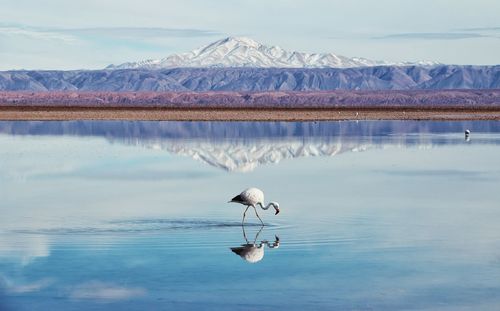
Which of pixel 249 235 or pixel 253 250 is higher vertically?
pixel 249 235

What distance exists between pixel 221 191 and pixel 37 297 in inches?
390

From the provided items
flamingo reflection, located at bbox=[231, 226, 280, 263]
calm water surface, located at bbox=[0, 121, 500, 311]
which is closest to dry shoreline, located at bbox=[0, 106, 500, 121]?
→ calm water surface, located at bbox=[0, 121, 500, 311]

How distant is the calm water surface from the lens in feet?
32.4

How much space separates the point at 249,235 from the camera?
13.9 metres

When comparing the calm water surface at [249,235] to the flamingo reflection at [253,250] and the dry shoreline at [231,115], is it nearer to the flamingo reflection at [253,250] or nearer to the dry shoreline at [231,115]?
the flamingo reflection at [253,250]

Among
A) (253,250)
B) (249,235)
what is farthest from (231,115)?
(253,250)

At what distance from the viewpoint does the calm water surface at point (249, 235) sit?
988 cm

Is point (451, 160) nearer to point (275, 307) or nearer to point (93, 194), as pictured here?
point (93, 194)

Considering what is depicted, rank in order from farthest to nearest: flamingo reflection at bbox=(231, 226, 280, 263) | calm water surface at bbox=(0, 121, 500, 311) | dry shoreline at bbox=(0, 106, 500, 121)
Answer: dry shoreline at bbox=(0, 106, 500, 121) → flamingo reflection at bbox=(231, 226, 280, 263) → calm water surface at bbox=(0, 121, 500, 311)

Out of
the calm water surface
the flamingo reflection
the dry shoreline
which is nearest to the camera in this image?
the calm water surface

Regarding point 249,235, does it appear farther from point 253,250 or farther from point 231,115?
point 231,115

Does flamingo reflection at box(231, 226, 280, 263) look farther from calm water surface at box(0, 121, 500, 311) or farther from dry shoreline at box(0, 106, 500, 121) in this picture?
dry shoreline at box(0, 106, 500, 121)

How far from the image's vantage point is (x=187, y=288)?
1017cm

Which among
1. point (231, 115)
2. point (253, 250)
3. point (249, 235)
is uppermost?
point (231, 115)
